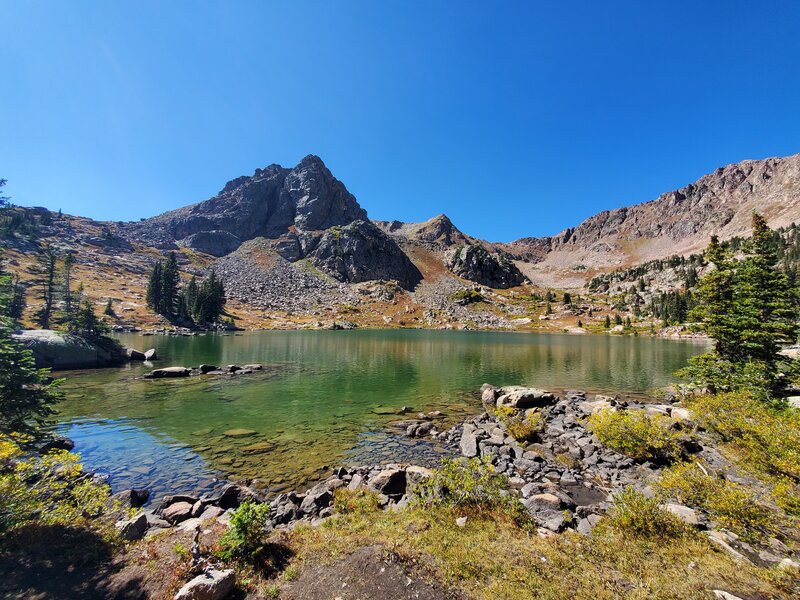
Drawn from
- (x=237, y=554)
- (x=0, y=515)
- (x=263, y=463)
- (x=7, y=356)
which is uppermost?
(x=7, y=356)

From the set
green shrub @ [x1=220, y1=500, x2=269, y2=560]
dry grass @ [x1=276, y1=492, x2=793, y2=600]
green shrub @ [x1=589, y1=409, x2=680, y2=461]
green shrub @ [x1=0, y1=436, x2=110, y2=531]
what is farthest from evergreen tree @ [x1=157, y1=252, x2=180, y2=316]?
green shrub @ [x1=589, y1=409, x2=680, y2=461]

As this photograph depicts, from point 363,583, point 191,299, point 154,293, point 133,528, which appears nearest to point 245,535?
point 363,583

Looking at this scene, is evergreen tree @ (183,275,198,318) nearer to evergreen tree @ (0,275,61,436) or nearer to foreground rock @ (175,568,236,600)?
evergreen tree @ (0,275,61,436)

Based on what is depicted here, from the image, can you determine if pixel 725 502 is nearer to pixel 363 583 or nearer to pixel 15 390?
pixel 363 583

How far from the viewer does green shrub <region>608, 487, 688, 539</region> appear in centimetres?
941

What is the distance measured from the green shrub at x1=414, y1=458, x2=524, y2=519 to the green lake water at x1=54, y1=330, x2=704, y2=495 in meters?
8.31

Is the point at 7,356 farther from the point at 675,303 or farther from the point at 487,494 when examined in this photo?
the point at 675,303

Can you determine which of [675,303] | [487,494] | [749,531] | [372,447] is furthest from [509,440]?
[675,303]

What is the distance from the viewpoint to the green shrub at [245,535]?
27.5 feet

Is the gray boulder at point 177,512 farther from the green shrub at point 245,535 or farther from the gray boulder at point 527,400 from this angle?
the gray boulder at point 527,400

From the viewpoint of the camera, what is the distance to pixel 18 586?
700cm

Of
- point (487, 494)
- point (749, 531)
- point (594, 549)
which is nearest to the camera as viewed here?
point (594, 549)

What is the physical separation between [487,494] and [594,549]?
3341 mm

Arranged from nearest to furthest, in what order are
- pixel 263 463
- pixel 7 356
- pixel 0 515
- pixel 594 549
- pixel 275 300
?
pixel 0 515, pixel 594 549, pixel 7 356, pixel 263 463, pixel 275 300
